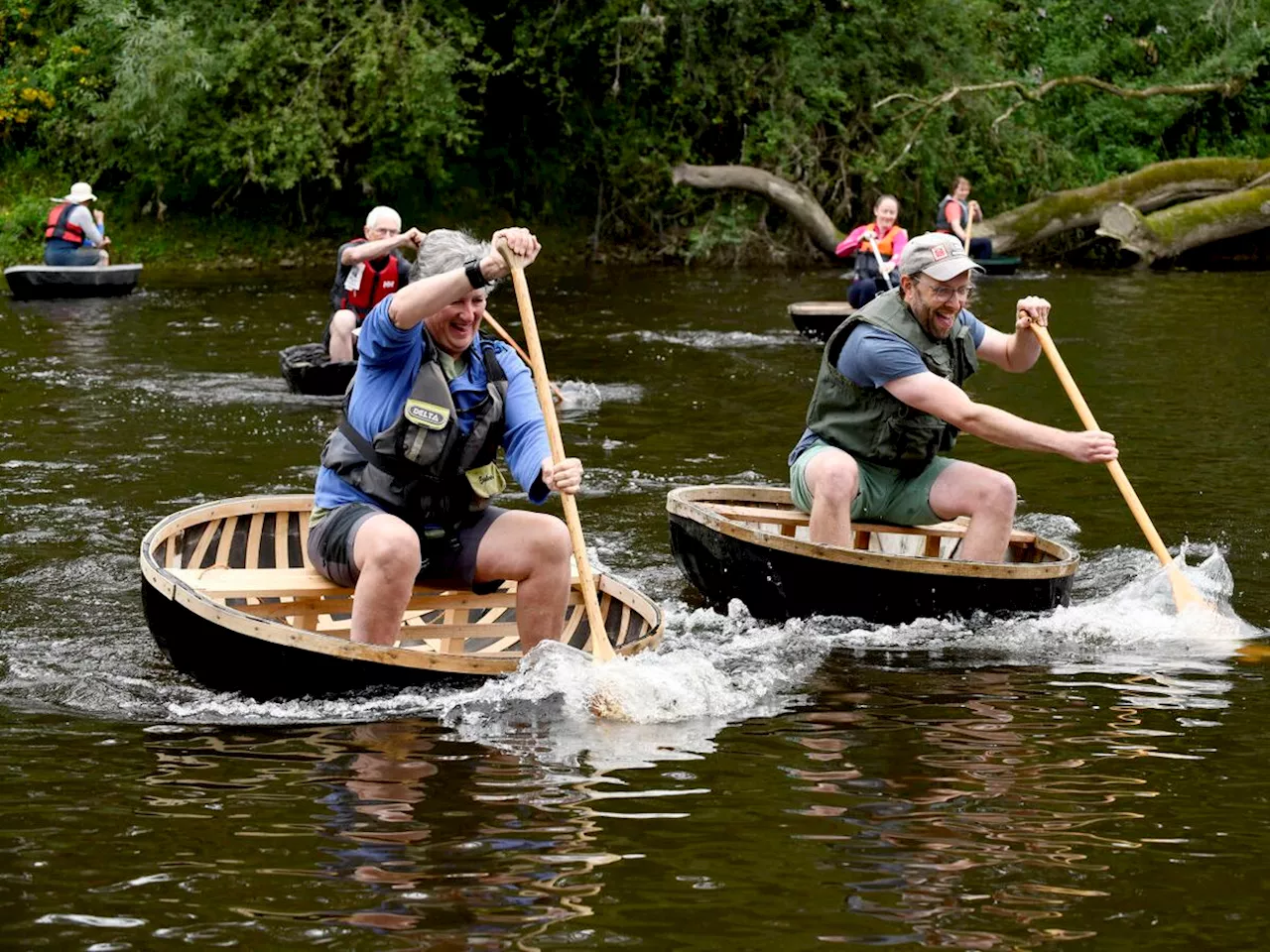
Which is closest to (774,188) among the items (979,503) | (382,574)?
(979,503)

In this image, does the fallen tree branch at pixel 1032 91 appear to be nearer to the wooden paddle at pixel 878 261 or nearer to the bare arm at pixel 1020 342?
the wooden paddle at pixel 878 261

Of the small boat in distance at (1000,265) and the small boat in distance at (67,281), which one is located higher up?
the small boat in distance at (1000,265)

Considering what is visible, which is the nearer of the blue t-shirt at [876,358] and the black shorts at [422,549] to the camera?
the black shorts at [422,549]

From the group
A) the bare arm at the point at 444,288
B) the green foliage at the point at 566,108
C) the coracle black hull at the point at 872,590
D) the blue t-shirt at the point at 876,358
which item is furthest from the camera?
the green foliage at the point at 566,108

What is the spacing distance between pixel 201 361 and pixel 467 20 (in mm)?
9271

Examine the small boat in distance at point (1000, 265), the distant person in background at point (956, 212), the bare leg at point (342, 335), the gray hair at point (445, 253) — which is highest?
the distant person in background at point (956, 212)

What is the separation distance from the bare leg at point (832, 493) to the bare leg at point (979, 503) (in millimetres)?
304

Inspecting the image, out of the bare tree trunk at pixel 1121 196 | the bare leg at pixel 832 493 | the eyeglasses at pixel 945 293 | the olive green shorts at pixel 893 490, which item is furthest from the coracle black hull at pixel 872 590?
the bare tree trunk at pixel 1121 196

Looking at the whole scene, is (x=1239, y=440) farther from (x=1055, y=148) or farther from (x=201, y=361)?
(x=1055, y=148)

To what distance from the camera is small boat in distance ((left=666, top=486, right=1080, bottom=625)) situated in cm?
641

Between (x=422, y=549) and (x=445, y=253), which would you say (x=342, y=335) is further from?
(x=445, y=253)

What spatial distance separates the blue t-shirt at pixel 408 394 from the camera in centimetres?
516

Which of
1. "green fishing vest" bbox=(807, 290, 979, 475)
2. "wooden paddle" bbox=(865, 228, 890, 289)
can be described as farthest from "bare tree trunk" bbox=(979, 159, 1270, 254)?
"green fishing vest" bbox=(807, 290, 979, 475)

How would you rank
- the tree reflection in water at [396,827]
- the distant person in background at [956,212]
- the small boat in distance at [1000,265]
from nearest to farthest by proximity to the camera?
1. the tree reflection in water at [396,827]
2. the distant person in background at [956,212]
3. the small boat in distance at [1000,265]
